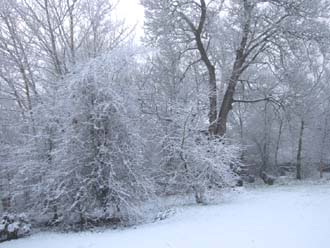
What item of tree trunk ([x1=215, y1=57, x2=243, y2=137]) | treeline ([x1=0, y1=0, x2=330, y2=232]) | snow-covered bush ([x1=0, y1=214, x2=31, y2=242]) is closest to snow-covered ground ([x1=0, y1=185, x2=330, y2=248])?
snow-covered bush ([x1=0, y1=214, x2=31, y2=242])

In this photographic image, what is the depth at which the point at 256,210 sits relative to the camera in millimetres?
9344

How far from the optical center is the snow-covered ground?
21.3 feet

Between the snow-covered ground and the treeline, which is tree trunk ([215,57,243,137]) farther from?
the snow-covered ground

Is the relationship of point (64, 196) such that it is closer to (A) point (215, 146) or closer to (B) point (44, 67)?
(A) point (215, 146)

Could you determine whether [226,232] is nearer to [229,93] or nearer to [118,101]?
[118,101]

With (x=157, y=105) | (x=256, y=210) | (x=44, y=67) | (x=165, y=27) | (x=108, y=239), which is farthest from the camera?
(x=165, y=27)

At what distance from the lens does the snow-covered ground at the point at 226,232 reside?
21.3 ft

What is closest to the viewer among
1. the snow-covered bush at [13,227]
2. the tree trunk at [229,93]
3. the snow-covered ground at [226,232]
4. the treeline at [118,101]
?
the snow-covered ground at [226,232]

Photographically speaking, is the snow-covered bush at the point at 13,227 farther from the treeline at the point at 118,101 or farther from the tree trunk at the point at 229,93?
the tree trunk at the point at 229,93

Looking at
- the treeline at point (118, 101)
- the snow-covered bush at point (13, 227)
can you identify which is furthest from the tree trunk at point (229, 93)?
the snow-covered bush at point (13, 227)

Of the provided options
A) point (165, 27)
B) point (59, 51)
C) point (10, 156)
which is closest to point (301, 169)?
point (165, 27)

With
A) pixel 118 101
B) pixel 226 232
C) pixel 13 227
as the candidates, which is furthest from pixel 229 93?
pixel 13 227

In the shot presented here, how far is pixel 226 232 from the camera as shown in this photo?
713cm

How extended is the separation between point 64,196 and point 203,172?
432 centimetres
